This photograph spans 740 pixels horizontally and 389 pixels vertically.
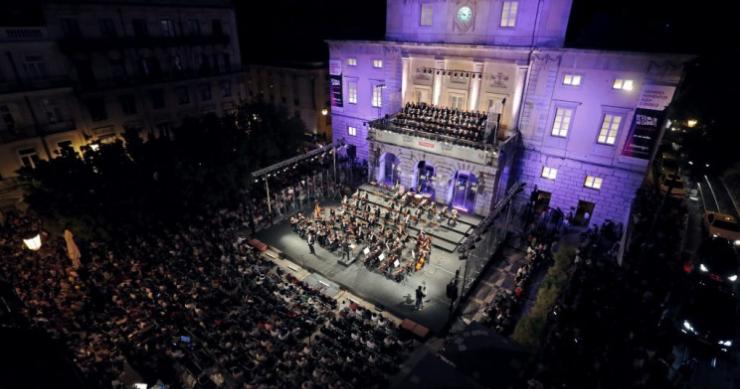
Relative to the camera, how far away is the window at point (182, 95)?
3594 cm

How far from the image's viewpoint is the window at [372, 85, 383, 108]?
120 feet

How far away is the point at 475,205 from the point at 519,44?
43.8ft

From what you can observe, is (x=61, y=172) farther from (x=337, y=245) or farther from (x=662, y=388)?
(x=662, y=388)

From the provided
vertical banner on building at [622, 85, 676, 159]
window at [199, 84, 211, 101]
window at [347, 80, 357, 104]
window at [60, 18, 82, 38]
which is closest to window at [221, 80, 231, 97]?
window at [199, 84, 211, 101]

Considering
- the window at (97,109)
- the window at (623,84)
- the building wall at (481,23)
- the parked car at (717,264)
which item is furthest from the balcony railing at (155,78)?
the parked car at (717,264)

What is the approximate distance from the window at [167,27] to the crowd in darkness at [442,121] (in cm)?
2258

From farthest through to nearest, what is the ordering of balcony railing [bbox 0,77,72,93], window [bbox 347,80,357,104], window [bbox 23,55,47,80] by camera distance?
window [bbox 347,80,357,104], window [bbox 23,55,47,80], balcony railing [bbox 0,77,72,93]

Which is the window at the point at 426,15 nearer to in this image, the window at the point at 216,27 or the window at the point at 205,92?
the window at the point at 216,27

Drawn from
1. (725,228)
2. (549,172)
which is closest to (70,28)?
(549,172)

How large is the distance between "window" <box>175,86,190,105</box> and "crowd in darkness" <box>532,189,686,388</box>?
1440 inches

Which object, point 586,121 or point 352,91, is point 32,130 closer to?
point 352,91

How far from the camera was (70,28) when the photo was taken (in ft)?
95.1

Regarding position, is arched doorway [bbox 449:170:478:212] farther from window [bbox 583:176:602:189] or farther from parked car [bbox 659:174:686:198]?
parked car [bbox 659:174:686:198]

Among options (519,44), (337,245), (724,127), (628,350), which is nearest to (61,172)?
(337,245)
